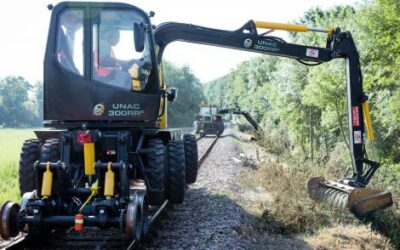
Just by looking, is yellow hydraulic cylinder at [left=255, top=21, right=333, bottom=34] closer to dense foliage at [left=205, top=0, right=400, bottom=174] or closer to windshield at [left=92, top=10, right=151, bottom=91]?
windshield at [left=92, top=10, right=151, bottom=91]

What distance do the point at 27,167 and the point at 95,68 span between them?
2.02m

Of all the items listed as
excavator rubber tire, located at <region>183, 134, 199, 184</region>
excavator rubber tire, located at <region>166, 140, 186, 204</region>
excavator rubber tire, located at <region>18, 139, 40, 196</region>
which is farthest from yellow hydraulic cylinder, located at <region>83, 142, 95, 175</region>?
excavator rubber tire, located at <region>183, 134, 199, 184</region>

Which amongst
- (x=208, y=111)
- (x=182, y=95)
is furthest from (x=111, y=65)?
(x=182, y=95)

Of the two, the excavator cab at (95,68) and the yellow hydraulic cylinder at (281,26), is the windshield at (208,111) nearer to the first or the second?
the yellow hydraulic cylinder at (281,26)

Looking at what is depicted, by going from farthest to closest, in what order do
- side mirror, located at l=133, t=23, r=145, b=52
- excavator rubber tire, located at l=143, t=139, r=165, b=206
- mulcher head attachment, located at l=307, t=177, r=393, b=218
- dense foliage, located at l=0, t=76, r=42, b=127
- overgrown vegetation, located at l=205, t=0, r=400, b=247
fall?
dense foliage, located at l=0, t=76, r=42, b=127 → overgrown vegetation, located at l=205, t=0, r=400, b=247 → mulcher head attachment, located at l=307, t=177, r=393, b=218 → excavator rubber tire, located at l=143, t=139, r=165, b=206 → side mirror, located at l=133, t=23, r=145, b=52

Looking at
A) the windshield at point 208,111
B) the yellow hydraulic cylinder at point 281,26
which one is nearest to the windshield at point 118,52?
the yellow hydraulic cylinder at point 281,26

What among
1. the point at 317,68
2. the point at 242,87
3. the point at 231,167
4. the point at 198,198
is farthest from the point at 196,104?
the point at 198,198

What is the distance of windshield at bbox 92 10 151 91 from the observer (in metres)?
7.45

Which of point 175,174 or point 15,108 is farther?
point 15,108

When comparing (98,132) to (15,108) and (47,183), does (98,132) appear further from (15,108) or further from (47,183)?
(15,108)

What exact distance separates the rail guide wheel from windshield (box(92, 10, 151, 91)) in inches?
91.2

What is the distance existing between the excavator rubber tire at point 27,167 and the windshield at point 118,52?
1734mm

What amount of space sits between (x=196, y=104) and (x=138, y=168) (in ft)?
250

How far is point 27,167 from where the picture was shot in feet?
26.0
